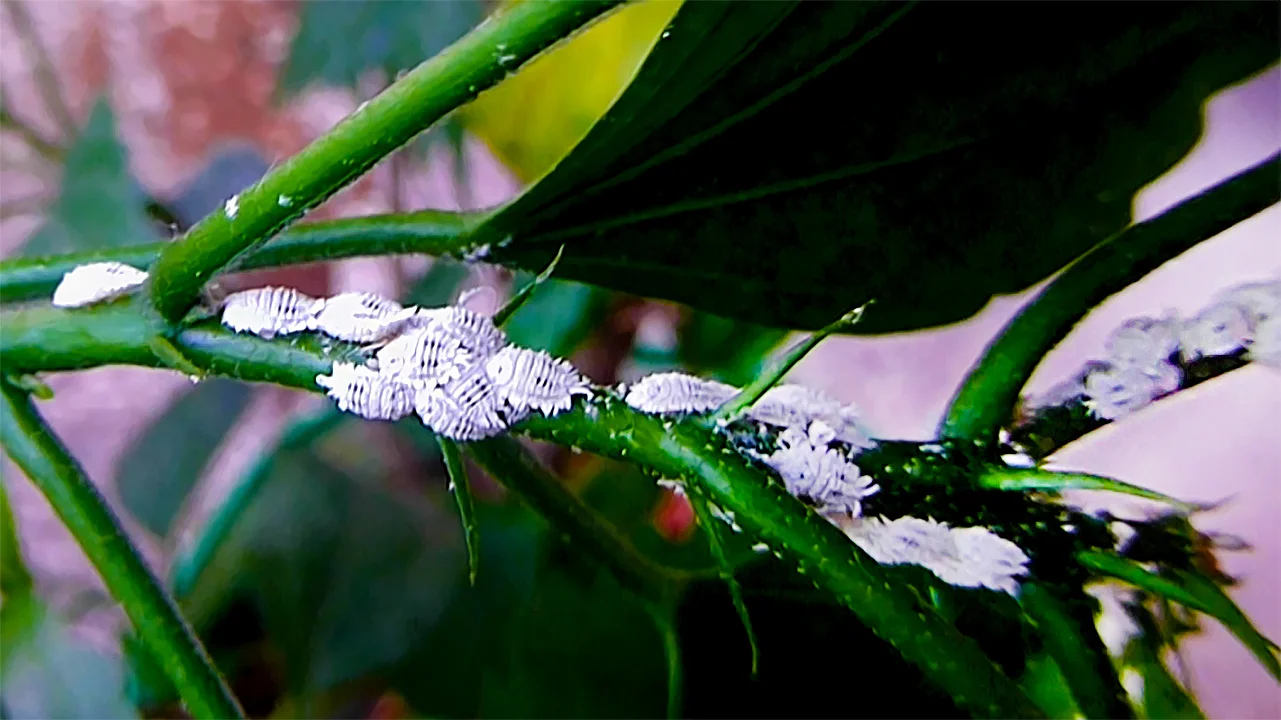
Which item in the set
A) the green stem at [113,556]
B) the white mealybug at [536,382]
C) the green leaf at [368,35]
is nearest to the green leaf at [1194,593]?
the white mealybug at [536,382]

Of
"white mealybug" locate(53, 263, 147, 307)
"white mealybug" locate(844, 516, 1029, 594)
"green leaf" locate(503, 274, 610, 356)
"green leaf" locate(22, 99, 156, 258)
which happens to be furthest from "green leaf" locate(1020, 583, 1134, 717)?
"green leaf" locate(22, 99, 156, 258)

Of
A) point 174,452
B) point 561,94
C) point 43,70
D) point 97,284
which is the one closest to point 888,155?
point 97,284

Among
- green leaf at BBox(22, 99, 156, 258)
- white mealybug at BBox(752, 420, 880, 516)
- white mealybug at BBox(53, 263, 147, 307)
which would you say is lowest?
white mealybug at BBox(752, 420, 880, 516)

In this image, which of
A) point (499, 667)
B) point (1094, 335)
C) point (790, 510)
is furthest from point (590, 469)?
point (790, 510)

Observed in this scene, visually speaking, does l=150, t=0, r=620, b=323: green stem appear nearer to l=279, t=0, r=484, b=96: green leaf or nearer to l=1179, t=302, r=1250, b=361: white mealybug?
l=1179, t=302, r=1250, b=361: white mealybug

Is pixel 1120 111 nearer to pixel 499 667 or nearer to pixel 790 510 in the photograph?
pixel 790 510

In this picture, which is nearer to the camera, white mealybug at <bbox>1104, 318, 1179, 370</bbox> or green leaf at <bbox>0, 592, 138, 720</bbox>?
white mealybug at <bbox>1104, 318, 1179, 370</bbox>

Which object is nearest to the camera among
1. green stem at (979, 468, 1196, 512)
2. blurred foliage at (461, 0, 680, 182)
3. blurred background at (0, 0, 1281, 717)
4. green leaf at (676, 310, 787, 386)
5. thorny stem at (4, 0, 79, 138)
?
green stem at (979, 468, 1196, 512)
